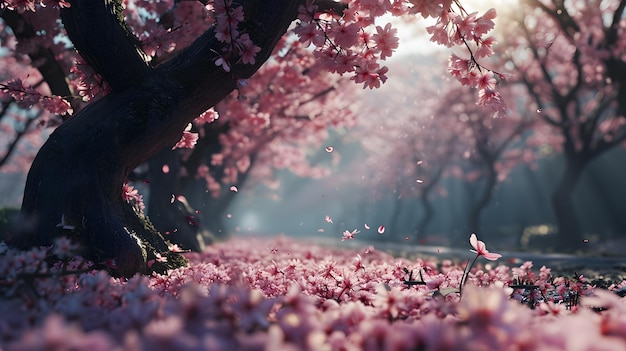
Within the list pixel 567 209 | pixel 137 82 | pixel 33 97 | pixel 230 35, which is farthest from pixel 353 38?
pixel 567 209

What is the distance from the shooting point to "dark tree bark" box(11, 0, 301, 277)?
13.4 ft

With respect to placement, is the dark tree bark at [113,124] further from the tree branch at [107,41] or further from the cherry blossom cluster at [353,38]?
the cherry blossom cluster at [353,38]

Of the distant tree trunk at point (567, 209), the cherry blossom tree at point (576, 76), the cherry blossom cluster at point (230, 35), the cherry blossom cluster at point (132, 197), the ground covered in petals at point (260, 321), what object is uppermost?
the cherry blossom tree at point (576, 76)

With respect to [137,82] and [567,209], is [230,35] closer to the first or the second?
[137,82]

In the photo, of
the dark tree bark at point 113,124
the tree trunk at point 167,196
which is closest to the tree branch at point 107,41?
the dark tree bark at point 113,124

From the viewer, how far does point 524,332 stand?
1697 mm

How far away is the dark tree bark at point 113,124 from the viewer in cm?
409

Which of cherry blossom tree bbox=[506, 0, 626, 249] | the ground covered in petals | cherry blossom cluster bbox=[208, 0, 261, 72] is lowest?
the ground covered in petals

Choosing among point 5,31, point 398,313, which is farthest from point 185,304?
point 5,31

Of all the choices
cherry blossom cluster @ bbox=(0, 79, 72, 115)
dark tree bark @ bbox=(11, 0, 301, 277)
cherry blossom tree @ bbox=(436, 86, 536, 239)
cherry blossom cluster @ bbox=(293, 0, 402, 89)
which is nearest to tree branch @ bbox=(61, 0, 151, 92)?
dark tree bark @ bbox=(11, 0, 301, 277)

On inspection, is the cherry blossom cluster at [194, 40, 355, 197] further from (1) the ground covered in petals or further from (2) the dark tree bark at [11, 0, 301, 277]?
(1) the ground covered in petals

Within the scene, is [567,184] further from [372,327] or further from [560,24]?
[372,327]

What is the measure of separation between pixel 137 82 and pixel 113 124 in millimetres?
485

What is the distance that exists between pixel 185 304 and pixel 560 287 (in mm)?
3630
